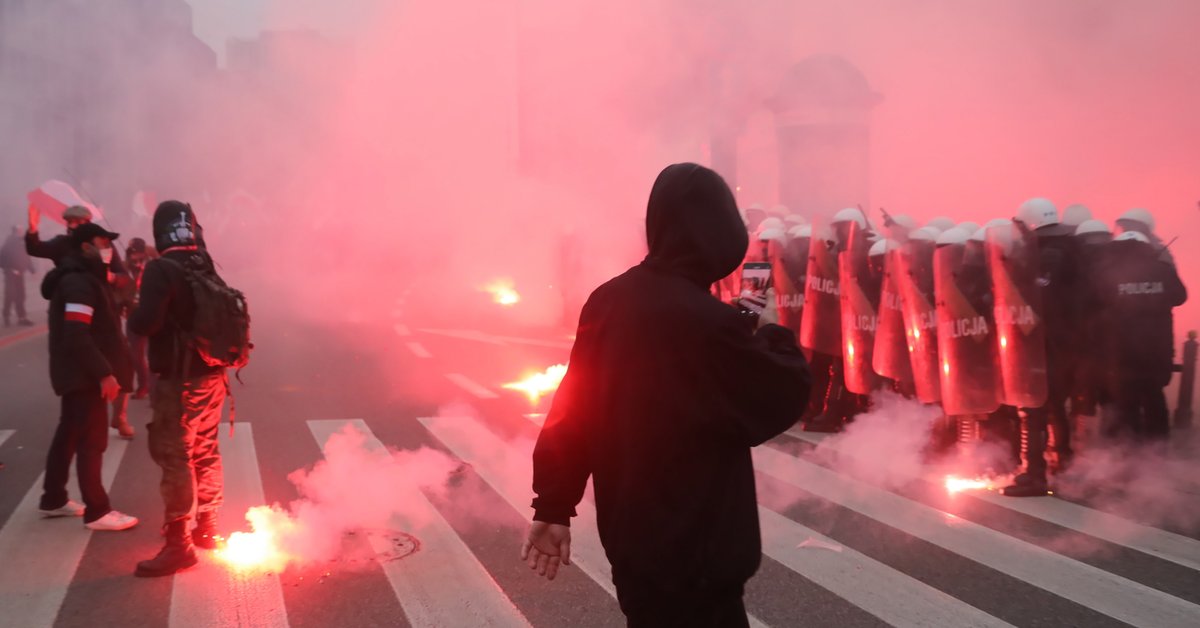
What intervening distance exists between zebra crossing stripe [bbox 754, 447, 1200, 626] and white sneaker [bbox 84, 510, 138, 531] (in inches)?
136

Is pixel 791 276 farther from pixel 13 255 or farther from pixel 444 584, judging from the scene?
pixel 13 255

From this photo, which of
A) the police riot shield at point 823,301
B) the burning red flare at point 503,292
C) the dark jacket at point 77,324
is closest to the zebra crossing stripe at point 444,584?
the dark jacket at point 77,324

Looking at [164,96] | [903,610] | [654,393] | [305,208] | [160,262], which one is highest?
[164,96]

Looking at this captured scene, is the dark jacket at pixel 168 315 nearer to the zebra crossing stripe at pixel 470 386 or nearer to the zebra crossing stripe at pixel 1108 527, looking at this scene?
the zebra crossing stripe at pixel 1108 527

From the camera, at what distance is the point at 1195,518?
4832 mm

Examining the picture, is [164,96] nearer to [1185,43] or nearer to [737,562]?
[1185,43]

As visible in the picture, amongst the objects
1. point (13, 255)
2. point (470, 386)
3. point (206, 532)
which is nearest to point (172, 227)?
point (206, 532)

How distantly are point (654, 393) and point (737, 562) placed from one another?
14.0 inches

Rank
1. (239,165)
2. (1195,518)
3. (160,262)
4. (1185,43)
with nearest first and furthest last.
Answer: (160,262) < (1195,518) < (1185,43) < (239,165)

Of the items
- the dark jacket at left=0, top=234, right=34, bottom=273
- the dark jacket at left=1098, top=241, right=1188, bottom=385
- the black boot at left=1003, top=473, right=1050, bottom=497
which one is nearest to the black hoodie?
the black boot at left=1003, top=473, right=1050, bottom=497

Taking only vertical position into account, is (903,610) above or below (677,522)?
below

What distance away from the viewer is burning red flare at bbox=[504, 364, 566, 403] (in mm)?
8695

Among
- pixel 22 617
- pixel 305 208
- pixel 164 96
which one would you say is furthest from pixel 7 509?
pixel 305 208

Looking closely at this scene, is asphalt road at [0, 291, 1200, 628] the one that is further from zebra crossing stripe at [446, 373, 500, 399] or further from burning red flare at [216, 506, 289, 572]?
zebra crossing stripe at [446, 373, 500, 399]
